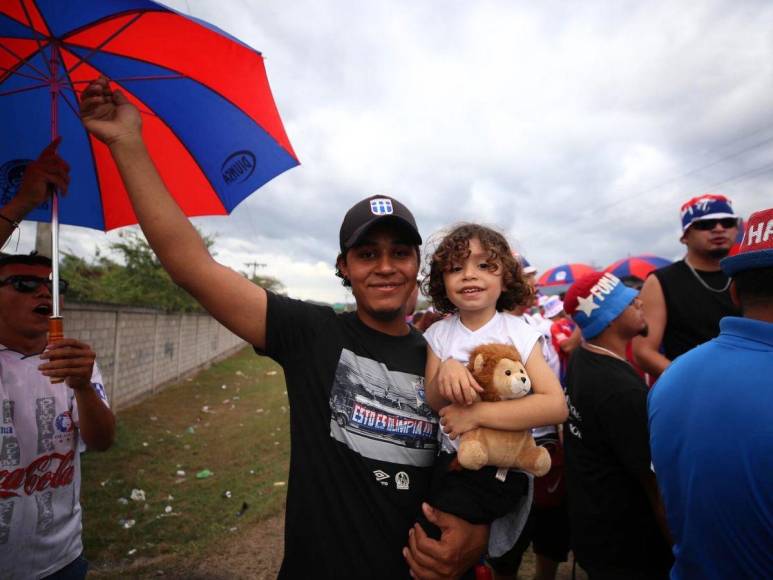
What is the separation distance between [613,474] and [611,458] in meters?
0.08

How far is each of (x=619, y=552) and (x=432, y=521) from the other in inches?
56.9

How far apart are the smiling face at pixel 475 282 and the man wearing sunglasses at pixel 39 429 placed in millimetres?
1667

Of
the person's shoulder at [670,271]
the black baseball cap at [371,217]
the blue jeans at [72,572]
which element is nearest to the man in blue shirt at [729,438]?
the black baseball cap at [371,217]

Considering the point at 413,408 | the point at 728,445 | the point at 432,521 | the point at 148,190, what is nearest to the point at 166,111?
the point at 148,190

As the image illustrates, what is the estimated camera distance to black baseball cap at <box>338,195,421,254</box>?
64.2 inches

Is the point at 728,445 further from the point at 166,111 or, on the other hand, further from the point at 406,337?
the point at 166,111

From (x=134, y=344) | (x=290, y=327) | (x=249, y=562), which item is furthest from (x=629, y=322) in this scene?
(x=134, y=344)

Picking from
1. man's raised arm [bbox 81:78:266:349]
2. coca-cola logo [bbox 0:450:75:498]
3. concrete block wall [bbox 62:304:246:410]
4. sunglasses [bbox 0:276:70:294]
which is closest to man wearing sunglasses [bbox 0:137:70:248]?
sunglasses [bbox 0:276:70:294]

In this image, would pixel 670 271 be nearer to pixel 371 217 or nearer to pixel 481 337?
pixel 481 337

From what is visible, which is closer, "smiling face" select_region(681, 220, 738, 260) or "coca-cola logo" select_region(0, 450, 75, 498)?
"coca-cola logo" select_region(0, 450, 75, 498)

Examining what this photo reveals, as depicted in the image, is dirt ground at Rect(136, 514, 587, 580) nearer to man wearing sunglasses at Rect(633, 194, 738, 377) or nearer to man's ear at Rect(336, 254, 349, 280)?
man wearing sunglasses at Rect(633, 194, 738, 377)

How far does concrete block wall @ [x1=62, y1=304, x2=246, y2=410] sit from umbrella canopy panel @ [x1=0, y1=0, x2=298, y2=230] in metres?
5.46

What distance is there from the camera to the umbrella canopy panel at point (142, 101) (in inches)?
71.1

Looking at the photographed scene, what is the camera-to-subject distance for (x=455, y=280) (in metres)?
1.92
